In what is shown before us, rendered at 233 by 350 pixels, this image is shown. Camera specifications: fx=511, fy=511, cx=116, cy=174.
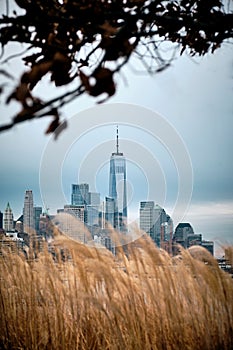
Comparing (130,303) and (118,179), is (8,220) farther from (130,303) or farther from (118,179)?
(130,303)

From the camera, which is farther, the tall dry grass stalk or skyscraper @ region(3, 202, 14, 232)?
skyscraper @ region(3, 202, 14, 232)

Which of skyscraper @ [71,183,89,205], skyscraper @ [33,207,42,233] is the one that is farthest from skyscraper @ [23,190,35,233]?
skyscraper @ [71,183,89,205]

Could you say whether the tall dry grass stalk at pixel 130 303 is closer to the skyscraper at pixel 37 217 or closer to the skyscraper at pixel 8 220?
the skyscraper at pixel 37 217

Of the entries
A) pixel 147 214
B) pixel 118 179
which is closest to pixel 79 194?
pixel 118 179

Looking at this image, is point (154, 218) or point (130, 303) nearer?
point (130, 303)

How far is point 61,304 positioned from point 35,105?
141cm

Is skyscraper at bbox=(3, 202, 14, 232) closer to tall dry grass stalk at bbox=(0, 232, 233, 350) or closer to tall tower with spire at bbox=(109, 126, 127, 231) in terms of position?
tall tower with spire at bbox=(109, 126, 127, 231)

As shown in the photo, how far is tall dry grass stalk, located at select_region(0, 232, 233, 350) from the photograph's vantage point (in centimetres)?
177

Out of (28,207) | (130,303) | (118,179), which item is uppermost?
(118,179)

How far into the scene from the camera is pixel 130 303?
6.12 feet

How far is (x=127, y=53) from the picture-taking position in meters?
0.92

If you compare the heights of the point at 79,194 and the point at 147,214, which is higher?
the point at 79,194

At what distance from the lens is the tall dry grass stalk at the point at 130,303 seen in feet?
5.82

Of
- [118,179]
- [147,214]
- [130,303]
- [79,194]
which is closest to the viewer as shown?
[130,303]
